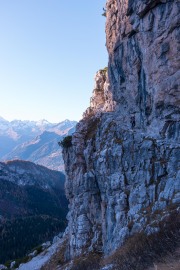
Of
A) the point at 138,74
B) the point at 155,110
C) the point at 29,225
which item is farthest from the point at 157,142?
the point at 29,225

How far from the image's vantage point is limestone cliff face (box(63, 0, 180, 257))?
2936 cm

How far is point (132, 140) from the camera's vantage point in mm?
35500

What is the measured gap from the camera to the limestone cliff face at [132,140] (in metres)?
29.4

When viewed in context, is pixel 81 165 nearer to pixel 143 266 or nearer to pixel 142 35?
pixel 142 35

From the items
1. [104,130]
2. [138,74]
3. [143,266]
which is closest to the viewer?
[143,266]

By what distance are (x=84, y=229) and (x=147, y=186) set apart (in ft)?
61.1

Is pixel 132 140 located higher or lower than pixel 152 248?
higher

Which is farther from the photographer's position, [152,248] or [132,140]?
[132,140]

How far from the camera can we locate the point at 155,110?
109ft

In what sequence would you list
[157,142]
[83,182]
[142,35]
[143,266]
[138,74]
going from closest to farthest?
[143,266] → [157,142] → [142,35] → [138,74] → [83,182]

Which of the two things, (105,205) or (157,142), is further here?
(105,205)

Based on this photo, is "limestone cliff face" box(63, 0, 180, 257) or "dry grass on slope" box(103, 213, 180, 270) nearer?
"dry grass on slope" box(103, 213, 180, 270)

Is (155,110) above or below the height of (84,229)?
above

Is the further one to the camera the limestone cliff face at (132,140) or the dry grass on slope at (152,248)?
Result: the limestone cliff face at (132,140)
